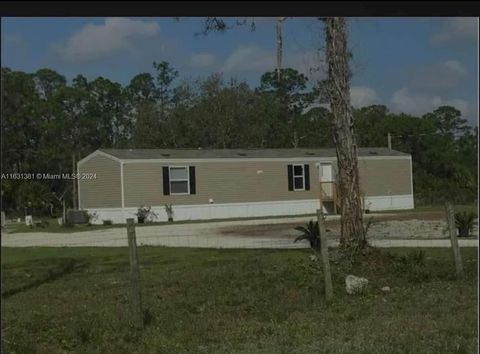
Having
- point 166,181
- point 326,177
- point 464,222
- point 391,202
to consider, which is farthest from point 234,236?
point 391,202

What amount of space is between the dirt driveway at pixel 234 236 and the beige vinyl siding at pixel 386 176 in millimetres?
5517

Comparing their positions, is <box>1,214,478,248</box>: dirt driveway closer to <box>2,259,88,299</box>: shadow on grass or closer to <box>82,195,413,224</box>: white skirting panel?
<box>82,195,413,224</box>: white skirting panel

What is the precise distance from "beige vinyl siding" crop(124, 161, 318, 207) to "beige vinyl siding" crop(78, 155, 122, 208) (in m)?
1.18

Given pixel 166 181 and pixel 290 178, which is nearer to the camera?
pixel 166 181

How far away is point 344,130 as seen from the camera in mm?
10250

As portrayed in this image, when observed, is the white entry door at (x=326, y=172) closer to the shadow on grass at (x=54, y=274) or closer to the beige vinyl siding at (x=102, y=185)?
the beige vinyl siding at (x=102, y=185)

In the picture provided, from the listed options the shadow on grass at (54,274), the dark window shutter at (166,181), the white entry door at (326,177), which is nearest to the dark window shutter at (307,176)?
the white entry door at (326,177)

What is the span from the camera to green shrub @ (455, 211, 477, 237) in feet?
50.8

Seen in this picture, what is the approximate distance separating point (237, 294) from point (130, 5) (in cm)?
565

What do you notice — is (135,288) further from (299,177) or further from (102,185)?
(299,177)

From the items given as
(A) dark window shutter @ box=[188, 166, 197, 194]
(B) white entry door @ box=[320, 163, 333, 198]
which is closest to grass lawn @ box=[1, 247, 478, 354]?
(A) dark window shutter @ box=[188, 166, 197, 194]

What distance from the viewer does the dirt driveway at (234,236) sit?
1529 centimetres

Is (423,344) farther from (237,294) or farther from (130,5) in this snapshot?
(130,5)

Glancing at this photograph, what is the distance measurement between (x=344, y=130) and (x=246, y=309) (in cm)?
409
